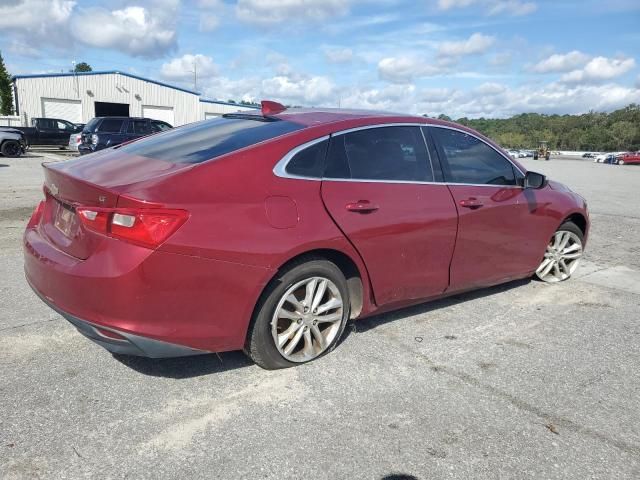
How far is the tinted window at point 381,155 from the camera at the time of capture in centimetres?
348

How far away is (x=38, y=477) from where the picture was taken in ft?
7.40

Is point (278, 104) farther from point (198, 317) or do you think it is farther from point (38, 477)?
point (38, 477)

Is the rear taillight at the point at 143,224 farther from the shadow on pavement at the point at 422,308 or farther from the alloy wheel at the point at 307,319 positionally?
the shadow on pavement at the point at 422,308

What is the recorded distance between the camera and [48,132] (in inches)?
1083

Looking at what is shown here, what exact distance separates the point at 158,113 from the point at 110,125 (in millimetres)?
25517

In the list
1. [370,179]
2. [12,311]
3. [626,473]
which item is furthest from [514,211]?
[12,311]

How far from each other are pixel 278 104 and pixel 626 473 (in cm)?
333

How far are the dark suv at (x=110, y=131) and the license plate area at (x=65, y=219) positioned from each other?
52.1ft

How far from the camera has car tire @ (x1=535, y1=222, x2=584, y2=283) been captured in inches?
211

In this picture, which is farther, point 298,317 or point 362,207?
point 362,207

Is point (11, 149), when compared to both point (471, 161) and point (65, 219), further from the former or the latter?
point (471, 161)

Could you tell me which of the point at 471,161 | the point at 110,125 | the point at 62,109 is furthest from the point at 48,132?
the point at 471,161

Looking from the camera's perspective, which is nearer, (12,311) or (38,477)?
(38,477)

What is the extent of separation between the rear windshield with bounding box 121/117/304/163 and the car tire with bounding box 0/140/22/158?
1985 centimetres
